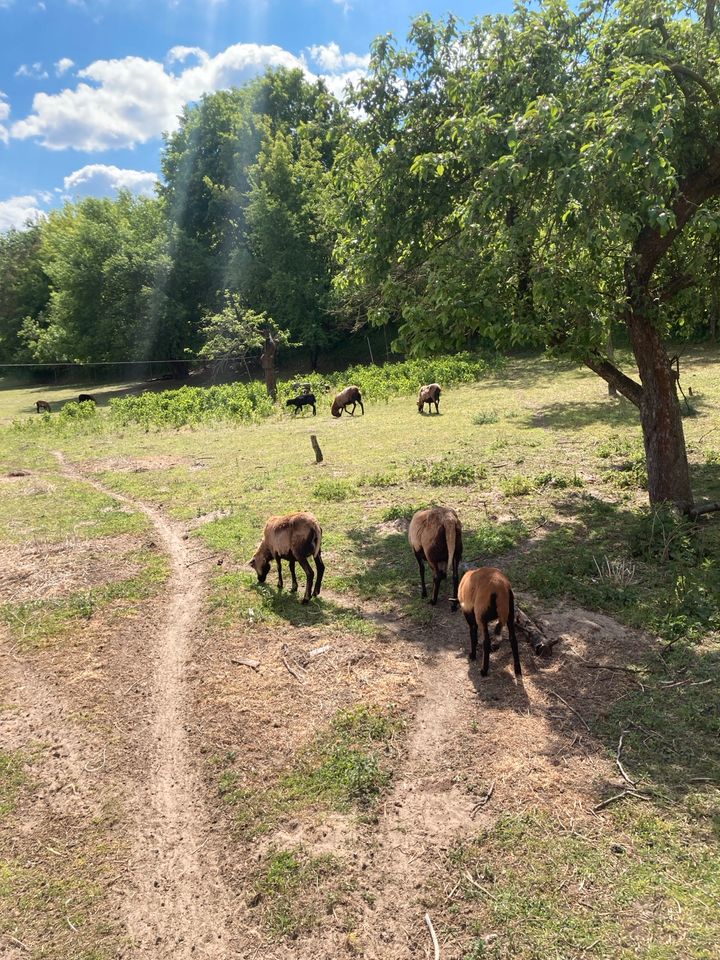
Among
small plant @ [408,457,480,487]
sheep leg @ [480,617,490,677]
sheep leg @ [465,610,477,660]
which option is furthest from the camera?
small plant @ [408,457,480,487]

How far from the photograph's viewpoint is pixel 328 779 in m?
5.05

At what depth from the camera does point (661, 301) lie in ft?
31.0

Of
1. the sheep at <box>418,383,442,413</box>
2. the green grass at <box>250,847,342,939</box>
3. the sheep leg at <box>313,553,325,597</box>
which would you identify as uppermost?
the sheep at <box>418,383,442,413</box>

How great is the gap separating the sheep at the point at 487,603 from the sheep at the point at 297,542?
2338 mm

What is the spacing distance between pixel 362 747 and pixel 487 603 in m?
1.86

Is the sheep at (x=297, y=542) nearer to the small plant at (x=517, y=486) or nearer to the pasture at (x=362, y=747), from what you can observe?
the pasture at (x=362, y=747)

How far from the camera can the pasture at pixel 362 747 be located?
390cm

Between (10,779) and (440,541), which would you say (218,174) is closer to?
(440,541)

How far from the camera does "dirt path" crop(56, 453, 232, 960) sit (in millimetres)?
3936

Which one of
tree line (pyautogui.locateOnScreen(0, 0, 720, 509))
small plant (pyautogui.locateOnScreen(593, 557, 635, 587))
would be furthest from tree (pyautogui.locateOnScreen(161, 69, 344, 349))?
small plant (pyautogui.locateOnScreen(593, 557, 635, 587))

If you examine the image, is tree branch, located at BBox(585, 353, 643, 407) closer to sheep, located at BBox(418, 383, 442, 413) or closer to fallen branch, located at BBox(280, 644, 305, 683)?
fallen branch, located at BBox(280, 644, 305, 683)

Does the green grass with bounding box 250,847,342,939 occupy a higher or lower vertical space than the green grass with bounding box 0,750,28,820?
lower

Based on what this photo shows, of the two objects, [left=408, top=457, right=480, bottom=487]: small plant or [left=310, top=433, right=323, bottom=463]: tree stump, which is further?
[left=310, top=433, right=323, bottom=463]: tree stump

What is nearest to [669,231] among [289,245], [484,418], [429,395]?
[484,418]
